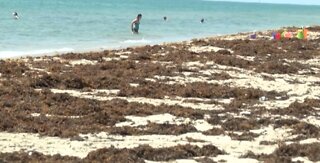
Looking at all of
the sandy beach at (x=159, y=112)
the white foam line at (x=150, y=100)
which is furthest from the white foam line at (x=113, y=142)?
the white foam line at (x=150, y=100)

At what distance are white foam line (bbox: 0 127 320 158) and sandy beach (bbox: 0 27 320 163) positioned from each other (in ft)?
0.05

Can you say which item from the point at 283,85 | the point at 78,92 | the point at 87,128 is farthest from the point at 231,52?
the point at 87,128

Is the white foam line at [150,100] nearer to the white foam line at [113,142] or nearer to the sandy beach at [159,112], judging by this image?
the sandy beach at [159,112]

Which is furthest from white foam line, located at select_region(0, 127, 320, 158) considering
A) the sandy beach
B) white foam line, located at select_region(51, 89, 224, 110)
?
white foam line, located at select_region(51, 89, 224, 110)

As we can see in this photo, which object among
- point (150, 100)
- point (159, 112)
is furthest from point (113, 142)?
point (150, 100)

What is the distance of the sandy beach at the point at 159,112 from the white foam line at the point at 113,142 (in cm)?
2

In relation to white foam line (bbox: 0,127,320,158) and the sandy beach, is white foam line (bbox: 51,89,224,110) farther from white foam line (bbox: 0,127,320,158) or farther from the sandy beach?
white foam line (bbox: 0,127,320,158)

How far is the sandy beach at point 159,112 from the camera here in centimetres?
901

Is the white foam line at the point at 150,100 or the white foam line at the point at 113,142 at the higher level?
the white foam line at the point at 150,100

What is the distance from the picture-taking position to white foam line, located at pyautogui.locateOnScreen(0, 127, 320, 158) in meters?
9.00

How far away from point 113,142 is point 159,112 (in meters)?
2.56

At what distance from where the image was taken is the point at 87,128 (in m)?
10.4

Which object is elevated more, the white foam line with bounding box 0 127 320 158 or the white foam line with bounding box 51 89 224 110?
the white foam line with bounding box 51 89 224 110

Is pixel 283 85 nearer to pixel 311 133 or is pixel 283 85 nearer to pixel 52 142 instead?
pixel 311 133
